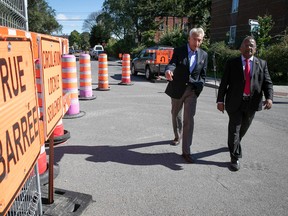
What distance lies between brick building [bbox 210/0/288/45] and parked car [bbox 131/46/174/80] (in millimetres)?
6214

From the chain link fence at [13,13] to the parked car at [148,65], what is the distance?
11730 millimetres

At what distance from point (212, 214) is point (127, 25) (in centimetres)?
5135

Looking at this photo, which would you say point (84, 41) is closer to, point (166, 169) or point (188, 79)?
point (188, 79)

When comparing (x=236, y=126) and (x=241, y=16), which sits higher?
(x=241, y=16)

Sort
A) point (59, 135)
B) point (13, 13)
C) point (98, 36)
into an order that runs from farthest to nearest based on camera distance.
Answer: point (98, 36)
point (59, 135)
point (13, 13)

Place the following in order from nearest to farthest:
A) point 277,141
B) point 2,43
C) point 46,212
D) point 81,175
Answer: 1. point 2,43
2. point 46,212
3. point 81,175
4. point 277,141

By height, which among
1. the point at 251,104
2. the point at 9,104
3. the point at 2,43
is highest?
the point at 2,43

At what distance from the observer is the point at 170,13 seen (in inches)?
1834

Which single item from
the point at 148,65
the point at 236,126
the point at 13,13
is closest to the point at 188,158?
the point at 236,126

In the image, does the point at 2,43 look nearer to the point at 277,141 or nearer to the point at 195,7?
the point at 277,141

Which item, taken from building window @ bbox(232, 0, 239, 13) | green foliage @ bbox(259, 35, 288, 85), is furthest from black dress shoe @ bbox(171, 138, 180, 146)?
building window @ bbox(232, 0, 239, 13)

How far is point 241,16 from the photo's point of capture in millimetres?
25984

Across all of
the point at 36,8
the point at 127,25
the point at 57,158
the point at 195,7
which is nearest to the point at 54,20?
the point at 36,8

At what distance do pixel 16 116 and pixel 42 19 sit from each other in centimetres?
5127
